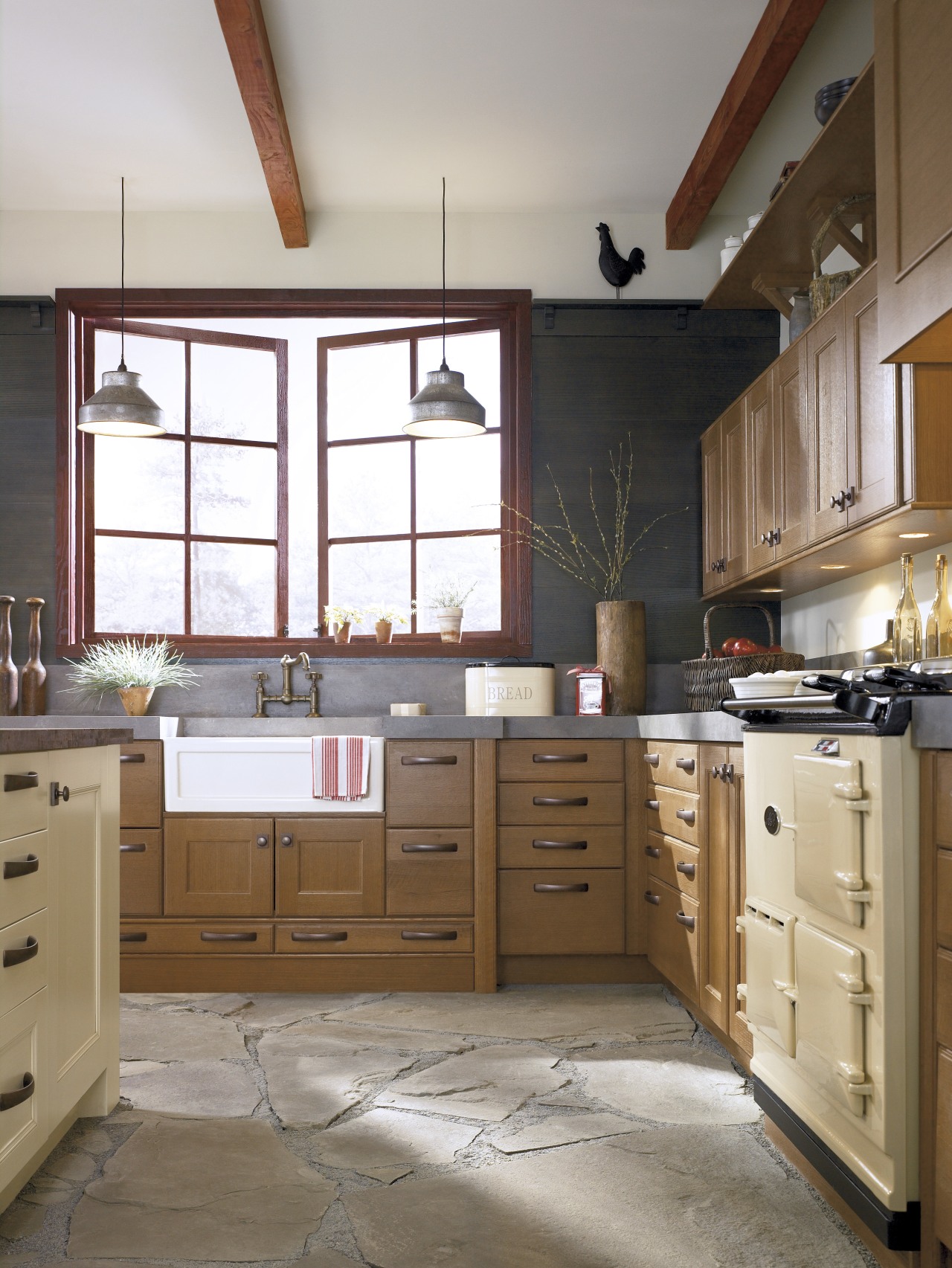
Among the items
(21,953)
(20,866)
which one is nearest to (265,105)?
(20,866)

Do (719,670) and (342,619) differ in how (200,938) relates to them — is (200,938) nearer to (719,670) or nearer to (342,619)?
(342,619)

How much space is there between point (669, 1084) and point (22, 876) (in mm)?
1552

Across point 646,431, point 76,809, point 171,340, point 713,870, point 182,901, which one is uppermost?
point 171,340

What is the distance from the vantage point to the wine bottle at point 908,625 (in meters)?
2.77

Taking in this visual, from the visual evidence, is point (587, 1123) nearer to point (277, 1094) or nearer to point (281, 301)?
point (277, 1094)

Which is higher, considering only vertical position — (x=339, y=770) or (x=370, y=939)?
(x=339, y=770)

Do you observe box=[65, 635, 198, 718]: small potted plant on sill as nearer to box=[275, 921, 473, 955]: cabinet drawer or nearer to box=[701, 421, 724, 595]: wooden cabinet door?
box=[275, 921, 473, 955]: cabinet drawer

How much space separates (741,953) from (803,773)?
0.73 metres

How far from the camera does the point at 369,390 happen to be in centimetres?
463

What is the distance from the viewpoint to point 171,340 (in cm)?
459

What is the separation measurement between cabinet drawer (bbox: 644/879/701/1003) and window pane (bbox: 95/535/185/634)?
224 centimetres

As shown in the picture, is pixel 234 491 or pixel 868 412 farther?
pixel 234 491

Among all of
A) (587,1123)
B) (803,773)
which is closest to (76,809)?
(587,1123)

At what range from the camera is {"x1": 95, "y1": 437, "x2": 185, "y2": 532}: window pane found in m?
4.50
